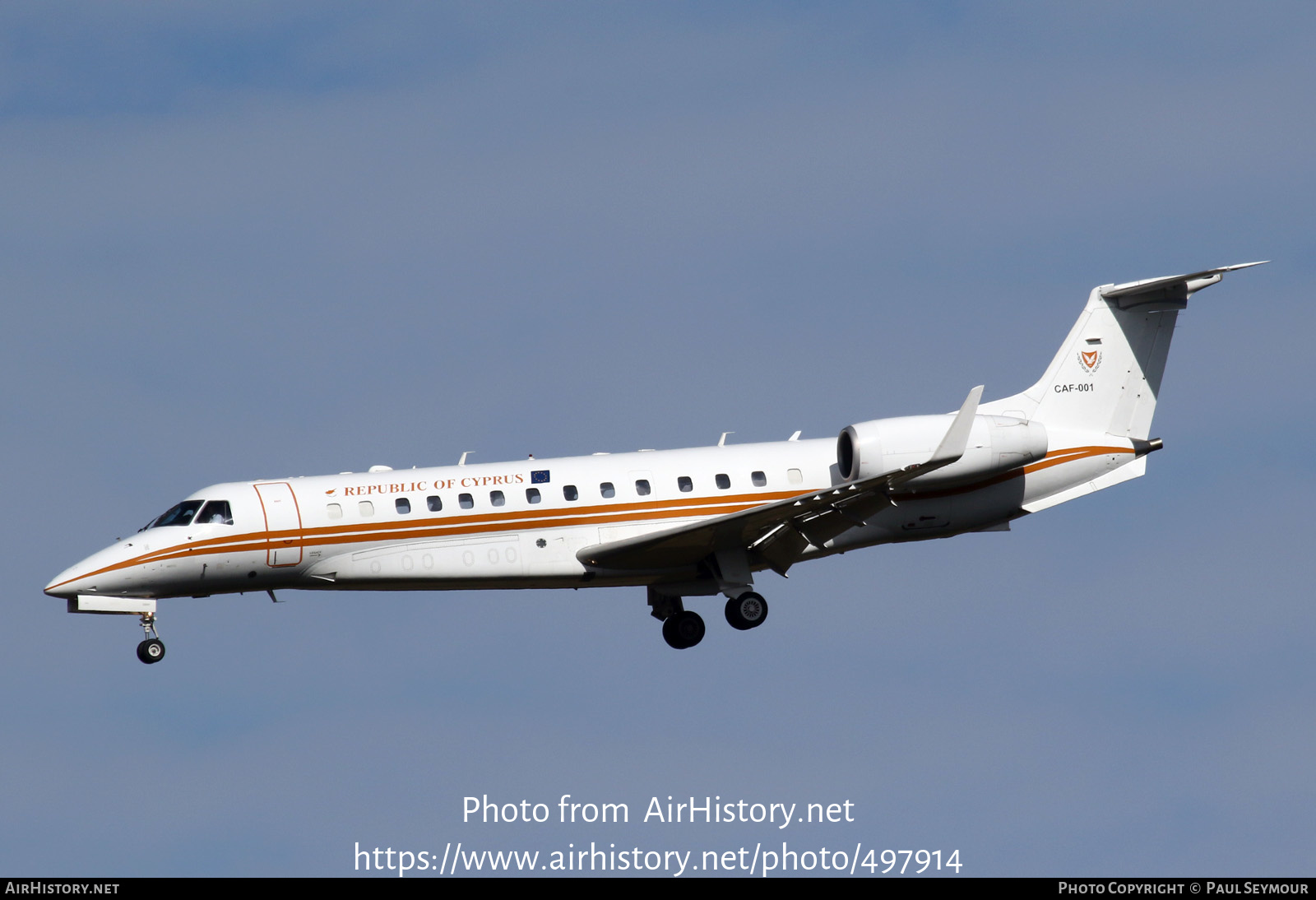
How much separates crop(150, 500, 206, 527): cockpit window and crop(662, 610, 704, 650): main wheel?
9.47 meters

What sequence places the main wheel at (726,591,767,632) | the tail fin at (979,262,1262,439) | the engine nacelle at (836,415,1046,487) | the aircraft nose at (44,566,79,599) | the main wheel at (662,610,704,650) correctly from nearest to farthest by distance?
the aircraft nose at (44,566,79,599) < the engine nacelle at (836,415,1046,487) < the main wheel at (726,591,767,632) < the main wheel at (662,610,704,650) < the tail fin at (979,262,1262,439)

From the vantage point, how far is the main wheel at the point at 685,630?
33.8 metres

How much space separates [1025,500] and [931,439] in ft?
10.5

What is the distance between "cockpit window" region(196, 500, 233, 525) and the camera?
30969mm

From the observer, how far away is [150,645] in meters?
30.7

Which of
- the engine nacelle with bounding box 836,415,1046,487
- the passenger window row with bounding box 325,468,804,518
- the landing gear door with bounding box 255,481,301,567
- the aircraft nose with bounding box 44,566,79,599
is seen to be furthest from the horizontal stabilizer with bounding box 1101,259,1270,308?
the aircraft nose with bounding box 44,566,79,599

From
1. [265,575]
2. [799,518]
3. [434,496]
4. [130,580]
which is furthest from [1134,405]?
[130,580]

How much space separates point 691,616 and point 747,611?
1.40 metres

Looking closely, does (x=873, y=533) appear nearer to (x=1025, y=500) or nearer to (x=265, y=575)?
(x=1025, y=500)

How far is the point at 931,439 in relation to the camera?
105ft

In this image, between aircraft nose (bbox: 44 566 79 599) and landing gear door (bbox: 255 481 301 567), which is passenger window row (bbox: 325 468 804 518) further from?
aircraft nose (bbox: 44 566 79 599)

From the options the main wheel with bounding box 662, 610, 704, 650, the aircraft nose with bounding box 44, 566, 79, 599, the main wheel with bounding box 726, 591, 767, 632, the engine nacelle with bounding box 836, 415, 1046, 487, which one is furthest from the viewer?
the main wheel with bounding box 662, 610, 704, 650

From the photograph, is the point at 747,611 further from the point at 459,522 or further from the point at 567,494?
the point at 459,522

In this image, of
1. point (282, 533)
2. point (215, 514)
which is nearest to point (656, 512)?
point (282, 533)
